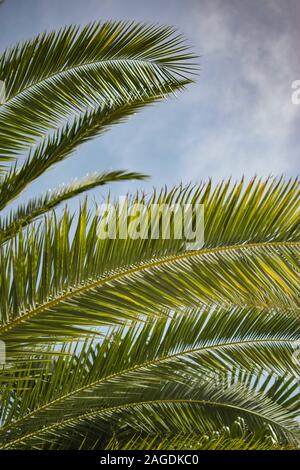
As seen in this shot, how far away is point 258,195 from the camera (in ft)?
8.42

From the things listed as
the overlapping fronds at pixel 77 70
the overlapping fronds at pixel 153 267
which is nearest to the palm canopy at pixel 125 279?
the overlapping fronds at pixel 153 267

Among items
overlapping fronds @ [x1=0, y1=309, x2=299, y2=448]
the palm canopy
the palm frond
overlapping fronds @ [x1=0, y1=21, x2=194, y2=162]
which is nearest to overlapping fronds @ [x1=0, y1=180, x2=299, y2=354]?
the palm canopy

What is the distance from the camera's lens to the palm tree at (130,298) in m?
2.45

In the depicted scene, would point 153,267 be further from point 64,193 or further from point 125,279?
point 64,193

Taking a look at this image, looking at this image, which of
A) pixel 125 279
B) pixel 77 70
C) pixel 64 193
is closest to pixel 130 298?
pixel 125 279

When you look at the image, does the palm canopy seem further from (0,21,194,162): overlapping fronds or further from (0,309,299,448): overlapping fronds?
(0,21,194,162): overlapping fronds

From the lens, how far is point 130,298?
8.14 ft

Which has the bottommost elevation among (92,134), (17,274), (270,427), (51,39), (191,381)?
(270,427)

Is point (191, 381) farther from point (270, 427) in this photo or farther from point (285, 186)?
point (285, 186)

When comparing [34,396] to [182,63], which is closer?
[34,396]

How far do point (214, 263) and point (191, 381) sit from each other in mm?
1629

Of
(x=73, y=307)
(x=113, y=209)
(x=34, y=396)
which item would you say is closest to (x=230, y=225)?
(x=113, y=209)

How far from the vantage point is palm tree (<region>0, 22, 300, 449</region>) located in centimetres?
245

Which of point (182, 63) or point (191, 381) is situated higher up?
point (182, 63)
